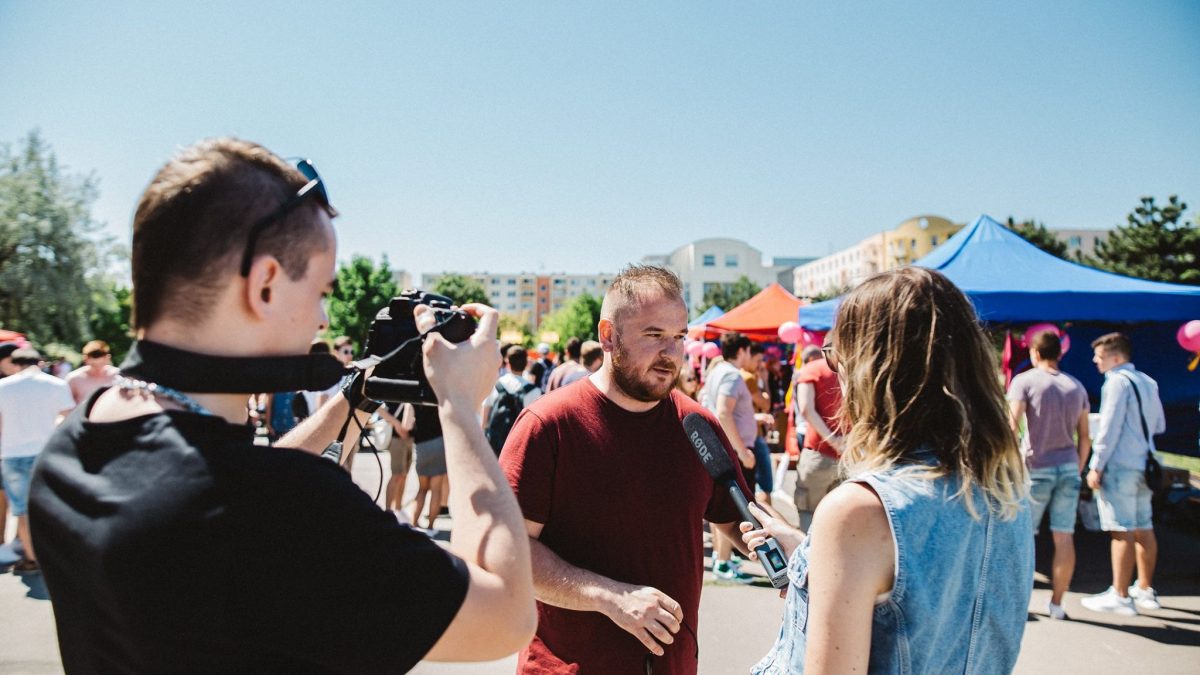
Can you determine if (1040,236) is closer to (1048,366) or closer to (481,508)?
(1048,366)

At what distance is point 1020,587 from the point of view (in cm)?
142

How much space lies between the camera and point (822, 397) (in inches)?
246

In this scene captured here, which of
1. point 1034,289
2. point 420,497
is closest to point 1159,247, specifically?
point 1034,289

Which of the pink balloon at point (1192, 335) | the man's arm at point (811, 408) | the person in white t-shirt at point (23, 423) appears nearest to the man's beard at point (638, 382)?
the man's arm at point (811, 408)

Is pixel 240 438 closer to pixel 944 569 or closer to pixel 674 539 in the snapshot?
pixel 944 569

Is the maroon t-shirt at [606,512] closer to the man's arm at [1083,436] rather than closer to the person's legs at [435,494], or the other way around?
the man's arm at [1083,436]

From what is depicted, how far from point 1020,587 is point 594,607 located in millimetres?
1050

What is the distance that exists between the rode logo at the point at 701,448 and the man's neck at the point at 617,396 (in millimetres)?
230

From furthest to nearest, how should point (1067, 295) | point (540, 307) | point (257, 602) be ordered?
point (540, 307) → point (1067, 295) → point (257, 602)

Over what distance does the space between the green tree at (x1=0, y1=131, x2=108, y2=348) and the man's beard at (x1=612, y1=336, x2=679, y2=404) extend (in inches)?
1117

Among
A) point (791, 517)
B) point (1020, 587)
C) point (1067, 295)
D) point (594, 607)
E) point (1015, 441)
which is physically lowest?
point (791, 517)

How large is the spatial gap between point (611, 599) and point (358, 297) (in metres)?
45.4

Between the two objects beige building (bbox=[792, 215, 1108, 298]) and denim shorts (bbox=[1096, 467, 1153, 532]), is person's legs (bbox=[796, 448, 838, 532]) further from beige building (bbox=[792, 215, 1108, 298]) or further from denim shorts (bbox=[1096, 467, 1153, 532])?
beige building (bbox=[792, 215, 1108, 298])

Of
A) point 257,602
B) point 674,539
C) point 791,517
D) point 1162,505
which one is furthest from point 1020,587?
point 1162,505
